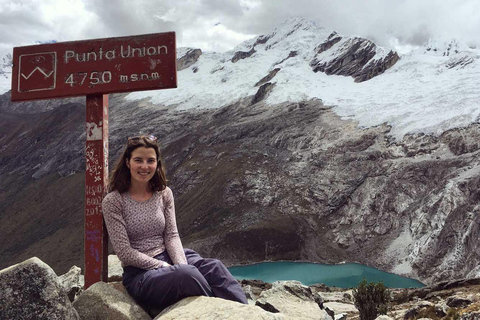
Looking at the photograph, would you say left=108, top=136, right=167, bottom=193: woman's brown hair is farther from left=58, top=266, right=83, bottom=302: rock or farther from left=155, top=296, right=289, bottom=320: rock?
left=58, top=266, right=83, bottom=302: rock

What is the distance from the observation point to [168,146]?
185ft

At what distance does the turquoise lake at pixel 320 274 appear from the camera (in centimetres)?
2781

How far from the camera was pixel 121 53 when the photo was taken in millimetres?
4965

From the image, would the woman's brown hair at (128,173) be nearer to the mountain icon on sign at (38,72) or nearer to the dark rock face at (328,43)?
the mountain icon on sign at (38,72)

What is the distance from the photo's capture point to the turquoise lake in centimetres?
2781

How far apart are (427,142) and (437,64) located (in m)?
32.5

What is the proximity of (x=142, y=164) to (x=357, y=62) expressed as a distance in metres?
80.3

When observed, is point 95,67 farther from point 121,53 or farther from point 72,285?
point 72,285

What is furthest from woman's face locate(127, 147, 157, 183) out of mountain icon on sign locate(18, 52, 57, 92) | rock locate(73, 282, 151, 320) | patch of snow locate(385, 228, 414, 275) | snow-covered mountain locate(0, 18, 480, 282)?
patch of snow locate(385, 228, 414, 275)

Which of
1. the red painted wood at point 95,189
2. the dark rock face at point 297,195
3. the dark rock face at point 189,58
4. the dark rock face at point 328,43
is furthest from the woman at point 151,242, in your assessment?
the dark rock face at point 189,58

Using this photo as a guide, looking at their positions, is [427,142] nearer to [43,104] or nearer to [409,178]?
[409,178]

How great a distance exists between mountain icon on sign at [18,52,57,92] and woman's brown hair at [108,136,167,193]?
2139mm

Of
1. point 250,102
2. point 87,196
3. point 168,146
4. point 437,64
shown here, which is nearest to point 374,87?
point 437,64

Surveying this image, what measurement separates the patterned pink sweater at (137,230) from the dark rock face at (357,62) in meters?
74.7
